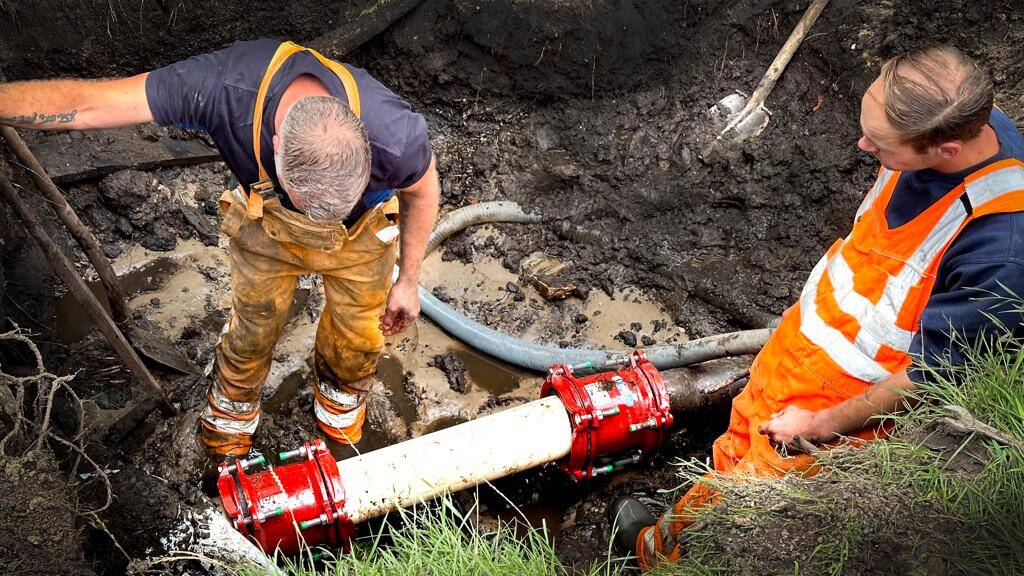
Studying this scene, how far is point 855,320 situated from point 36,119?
2631 mm

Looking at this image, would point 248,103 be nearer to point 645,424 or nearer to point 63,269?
point 63,269

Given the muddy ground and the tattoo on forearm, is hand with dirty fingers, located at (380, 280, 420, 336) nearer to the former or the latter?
the muddy ground

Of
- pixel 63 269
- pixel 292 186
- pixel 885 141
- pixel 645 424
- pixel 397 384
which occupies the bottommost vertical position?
pixel 397 384

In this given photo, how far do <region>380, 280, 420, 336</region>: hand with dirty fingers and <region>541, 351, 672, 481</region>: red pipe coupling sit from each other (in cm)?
69

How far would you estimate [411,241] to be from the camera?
9.89 feet

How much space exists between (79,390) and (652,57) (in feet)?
12.9

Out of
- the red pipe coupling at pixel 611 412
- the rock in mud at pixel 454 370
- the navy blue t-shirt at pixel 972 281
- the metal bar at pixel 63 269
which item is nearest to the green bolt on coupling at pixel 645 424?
the red pipe coupling at pixel 611 412

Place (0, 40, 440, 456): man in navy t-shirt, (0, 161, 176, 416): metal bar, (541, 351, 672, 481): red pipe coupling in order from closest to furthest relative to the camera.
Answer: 1. (0, 40, 440, 456): man in navy t-shirt
2. (0, 161, 176, 416): metal bar
3. (541, 351, 672, 481): red pipe coupling

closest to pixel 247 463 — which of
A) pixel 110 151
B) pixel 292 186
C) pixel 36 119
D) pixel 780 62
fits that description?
pixel 292 186

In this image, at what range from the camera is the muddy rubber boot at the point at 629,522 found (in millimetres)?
3174

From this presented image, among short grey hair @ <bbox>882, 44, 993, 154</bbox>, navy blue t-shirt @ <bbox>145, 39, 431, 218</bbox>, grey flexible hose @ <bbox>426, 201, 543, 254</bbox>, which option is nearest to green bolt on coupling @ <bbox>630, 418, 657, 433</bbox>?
navy blue t-shirt @ <bbox>145, 39, 431, 218</bbox>

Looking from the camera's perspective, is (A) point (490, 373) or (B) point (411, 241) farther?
(A) point (490, 373)

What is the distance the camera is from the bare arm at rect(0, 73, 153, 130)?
2.24 metres

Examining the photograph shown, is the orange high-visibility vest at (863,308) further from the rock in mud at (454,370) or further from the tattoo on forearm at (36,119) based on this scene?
the tattoo on forearm at (36,119)
